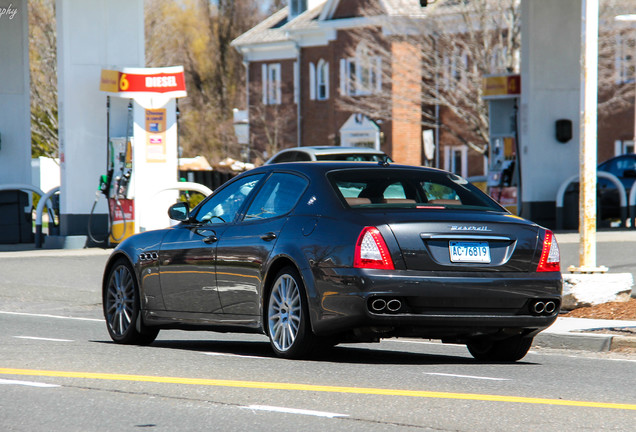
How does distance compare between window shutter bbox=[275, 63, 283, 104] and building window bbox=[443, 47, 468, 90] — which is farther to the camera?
window shutter bbox=[275, 63, 283, 104]

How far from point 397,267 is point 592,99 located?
5395 millimetres

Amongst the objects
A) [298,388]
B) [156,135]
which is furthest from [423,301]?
[156,135]

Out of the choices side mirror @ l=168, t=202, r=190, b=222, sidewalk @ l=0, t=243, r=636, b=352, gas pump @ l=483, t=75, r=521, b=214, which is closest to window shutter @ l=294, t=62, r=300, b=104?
gas pump @ l=483, t=75, r=521, b=214

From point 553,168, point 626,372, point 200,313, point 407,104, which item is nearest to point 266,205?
point 200,313

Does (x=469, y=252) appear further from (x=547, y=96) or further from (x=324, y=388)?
(x=547, y=96)

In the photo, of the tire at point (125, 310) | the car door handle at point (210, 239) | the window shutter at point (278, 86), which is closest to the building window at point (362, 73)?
the window shutter at point (278, 86)

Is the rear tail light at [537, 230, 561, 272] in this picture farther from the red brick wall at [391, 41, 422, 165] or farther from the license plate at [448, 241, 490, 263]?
the red brick wall at [391, 41, 422, 165]

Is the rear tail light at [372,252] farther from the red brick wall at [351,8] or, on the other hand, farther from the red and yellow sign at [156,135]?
the red brick wall at [351,8]

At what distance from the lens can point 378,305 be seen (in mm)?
8469

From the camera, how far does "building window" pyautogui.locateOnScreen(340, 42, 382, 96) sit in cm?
4328

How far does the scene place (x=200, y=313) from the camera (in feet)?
32.7

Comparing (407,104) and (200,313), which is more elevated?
(407,104)

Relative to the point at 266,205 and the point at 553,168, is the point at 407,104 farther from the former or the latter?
the point at 266,205

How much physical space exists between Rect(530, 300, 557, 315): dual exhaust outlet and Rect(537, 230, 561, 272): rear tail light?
0.76 feet
